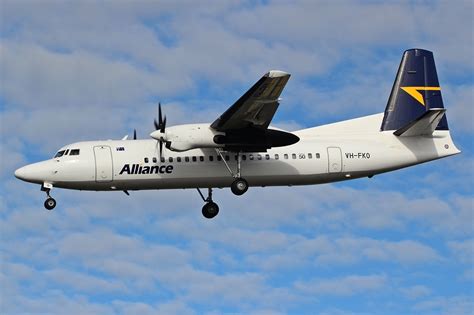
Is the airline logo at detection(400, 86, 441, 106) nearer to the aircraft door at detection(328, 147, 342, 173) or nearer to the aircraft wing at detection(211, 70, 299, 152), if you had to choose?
the aircraft door at detection(328, 147, 342, 173)

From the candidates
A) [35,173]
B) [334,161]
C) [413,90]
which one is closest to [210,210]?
[334,161]

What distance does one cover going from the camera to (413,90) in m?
31.3

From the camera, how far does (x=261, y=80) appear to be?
24.3 metres

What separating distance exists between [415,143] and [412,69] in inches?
134

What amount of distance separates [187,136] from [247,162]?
2.50m

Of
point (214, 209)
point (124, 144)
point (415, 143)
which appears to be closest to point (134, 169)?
point (124, 144)

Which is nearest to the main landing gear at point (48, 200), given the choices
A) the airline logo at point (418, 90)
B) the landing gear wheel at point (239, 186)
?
the landing gear wheel at point (239, 186)

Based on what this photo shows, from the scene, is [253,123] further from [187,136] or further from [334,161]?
[334,161]

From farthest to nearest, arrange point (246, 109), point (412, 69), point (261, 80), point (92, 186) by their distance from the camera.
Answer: point (412, 69) → point (92, 186) → point (246, 109) → point (261, 80)

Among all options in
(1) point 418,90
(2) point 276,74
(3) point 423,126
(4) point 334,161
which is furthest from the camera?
(1) point 418,90

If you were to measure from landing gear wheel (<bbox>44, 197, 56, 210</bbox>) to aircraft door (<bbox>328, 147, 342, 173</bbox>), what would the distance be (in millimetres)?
8707

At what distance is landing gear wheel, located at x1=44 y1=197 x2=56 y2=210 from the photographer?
A: 27.7m

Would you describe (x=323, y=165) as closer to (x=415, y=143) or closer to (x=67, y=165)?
(x=415, y=143)

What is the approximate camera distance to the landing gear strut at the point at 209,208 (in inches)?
1158
